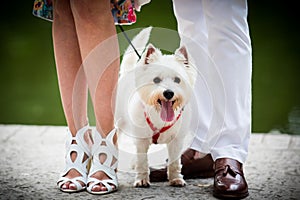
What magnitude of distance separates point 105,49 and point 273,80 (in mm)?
2862

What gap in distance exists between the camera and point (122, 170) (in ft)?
7.93

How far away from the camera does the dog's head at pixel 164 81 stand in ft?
6.86

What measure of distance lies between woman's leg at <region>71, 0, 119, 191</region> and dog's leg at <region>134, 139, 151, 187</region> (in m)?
0.14

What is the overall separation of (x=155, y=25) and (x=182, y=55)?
2948 millimetres

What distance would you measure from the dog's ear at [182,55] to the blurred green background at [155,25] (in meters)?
1.44

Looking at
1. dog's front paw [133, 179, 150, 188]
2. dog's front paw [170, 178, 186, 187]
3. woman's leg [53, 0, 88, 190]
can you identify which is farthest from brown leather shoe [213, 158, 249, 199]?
woman's leg [53, 0, 88, 190]

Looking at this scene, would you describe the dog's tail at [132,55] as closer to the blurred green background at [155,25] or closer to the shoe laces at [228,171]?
the shoe laces at [228,171]

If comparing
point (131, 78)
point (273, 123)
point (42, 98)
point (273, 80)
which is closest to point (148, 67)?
point (131, 78)

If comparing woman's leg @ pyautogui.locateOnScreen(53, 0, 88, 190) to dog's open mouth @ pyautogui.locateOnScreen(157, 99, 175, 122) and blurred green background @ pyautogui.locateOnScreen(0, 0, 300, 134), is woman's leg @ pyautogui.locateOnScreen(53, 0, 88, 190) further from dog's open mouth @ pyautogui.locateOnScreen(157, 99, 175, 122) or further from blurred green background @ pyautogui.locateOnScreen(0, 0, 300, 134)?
blurred green background @ pyautogui.locateOnScreen(0, 0, 300, 134)

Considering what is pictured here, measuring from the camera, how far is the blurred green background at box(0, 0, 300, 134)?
157 inches

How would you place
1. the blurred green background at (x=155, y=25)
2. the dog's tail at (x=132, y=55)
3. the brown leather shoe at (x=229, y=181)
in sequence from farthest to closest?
1. the blurred green background at (x=155, y=25)
2. the dog's tail at (x=132, y=55)
3. the brown leather shoe at (x=229, y=181)

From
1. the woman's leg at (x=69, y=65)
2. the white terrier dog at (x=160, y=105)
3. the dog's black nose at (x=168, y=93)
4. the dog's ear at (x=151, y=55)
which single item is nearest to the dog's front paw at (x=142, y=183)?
the white terrier dog at (x=160, y=105)

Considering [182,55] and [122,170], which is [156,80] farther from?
[122,170]

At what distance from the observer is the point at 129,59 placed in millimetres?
2355
